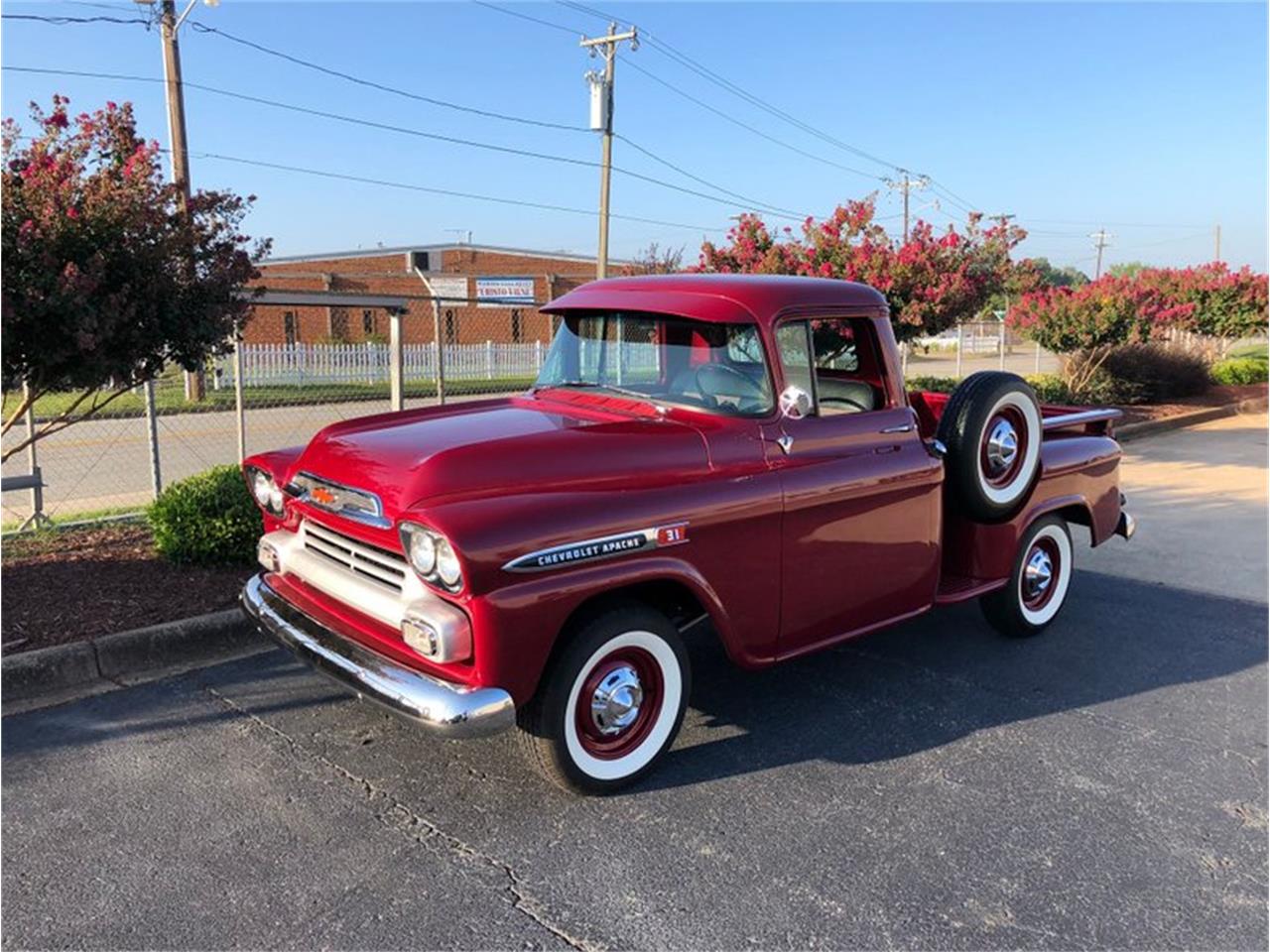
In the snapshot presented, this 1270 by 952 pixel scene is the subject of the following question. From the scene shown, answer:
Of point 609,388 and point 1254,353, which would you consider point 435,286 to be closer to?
point 609,388

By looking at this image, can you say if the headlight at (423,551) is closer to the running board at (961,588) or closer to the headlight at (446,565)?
the headlight at (446,565)

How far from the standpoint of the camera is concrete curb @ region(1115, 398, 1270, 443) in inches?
558

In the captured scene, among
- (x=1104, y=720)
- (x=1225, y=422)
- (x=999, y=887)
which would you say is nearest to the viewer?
(x=999, y=887)

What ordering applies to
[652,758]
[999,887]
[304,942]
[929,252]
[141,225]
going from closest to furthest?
[304,942]
[999,887]
[652,758]
[141,225]
[929,252]

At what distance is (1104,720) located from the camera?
14.1 ft

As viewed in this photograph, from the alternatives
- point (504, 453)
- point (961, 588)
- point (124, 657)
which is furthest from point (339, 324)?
point (504, 453)

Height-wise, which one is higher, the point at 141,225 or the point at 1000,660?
the point at 141,225

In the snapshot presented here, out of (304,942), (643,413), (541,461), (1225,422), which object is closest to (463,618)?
(541,461)

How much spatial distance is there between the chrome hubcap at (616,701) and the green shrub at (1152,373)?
51.8 feet

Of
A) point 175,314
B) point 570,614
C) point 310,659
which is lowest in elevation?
point 310,659

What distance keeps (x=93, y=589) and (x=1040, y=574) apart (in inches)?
212

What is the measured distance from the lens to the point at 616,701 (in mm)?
3484

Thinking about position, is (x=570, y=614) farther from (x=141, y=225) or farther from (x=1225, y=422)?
(x=1225, y=422)

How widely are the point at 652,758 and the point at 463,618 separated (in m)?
1.07
